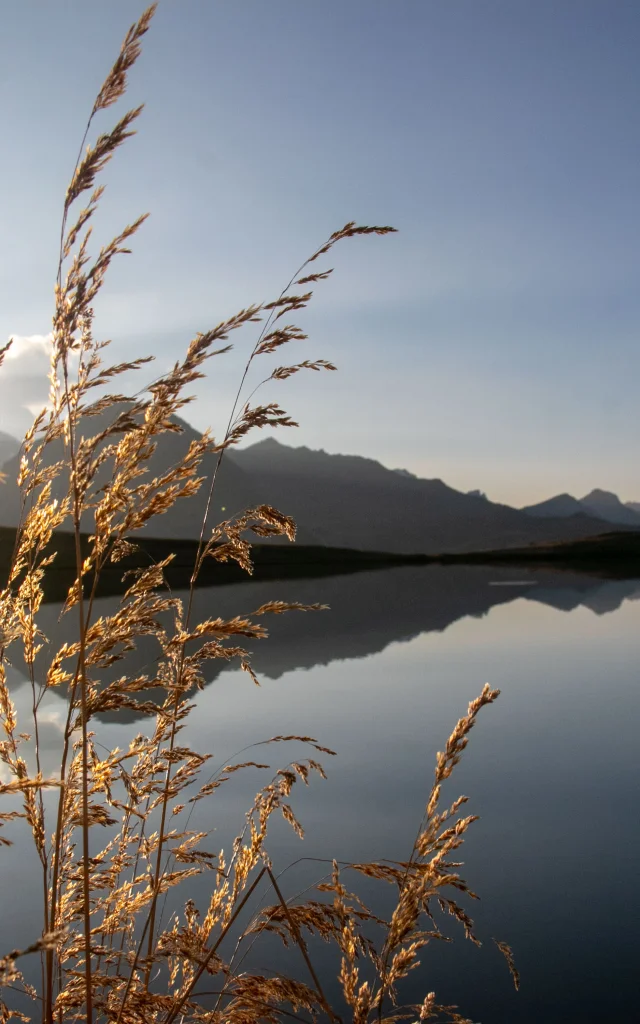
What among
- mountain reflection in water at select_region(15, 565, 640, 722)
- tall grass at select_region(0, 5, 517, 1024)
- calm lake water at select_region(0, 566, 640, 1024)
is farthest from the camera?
mountain reflection in water at select_region(15, 565, 640, 722)

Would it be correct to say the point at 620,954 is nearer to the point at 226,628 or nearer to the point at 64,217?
the point at 226,628

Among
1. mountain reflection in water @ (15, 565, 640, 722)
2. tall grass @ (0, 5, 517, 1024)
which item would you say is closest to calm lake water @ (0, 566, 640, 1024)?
mountain reflection in water @ (15, 565, 640, 722)

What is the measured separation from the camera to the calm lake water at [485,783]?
304 centimetres

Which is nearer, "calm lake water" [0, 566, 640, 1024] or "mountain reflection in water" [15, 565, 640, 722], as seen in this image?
"calm lake water" [0, 566, 640, 1024]

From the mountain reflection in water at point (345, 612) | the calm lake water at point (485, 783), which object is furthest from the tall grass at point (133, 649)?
the mountain reflection in water at point (345, 612)

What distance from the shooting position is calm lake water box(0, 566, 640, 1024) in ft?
9.99

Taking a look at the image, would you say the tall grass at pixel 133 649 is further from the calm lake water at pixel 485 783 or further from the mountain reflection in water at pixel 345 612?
the mountain reflection in water at pixel 345 612

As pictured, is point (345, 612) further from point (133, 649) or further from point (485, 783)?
point (133, 649)

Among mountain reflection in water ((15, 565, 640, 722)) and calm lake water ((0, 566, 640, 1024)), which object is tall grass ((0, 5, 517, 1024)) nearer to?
calm lake water ((0, 566, 640, 1024))

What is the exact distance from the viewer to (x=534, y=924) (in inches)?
131

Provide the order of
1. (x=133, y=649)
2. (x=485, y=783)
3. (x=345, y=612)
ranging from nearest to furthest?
(x=133, y=649), (x=485, y=783), (x=345, y=612)

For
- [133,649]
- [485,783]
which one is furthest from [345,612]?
[133,649]

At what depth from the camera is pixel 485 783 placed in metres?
5.32

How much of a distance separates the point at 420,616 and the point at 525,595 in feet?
22.8
